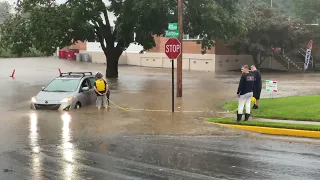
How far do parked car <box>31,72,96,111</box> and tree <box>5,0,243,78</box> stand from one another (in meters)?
9.10

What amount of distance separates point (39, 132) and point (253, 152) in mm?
5641

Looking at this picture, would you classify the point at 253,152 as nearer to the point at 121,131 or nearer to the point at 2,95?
the point at 121,131

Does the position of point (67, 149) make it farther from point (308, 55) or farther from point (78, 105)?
point (308, 55)

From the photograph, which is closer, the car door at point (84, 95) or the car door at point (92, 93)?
the car door at point (84, 95)

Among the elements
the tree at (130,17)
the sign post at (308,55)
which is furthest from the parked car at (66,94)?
the sign post at (308,55)

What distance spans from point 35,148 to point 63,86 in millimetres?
7621

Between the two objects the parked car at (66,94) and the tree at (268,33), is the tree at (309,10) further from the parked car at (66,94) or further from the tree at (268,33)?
the parked car at (66,94)

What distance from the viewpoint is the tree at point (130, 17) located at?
86.3 ft

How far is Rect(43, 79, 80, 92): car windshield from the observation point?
658 inches

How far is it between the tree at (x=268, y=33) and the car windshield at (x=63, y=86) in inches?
986

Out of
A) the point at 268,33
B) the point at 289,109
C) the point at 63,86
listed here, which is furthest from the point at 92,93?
the point at 268,33

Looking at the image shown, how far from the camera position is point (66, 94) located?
1620 centimetres

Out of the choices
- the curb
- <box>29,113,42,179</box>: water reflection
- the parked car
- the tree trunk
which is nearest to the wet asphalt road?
<box>29,113,42,179</box>: water reflection

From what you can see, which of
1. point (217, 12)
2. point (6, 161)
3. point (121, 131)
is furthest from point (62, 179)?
point (217, 12)
